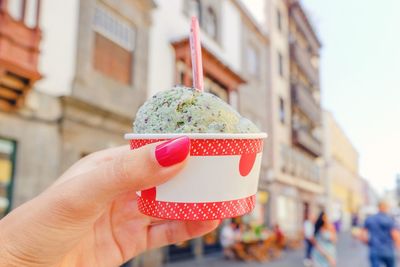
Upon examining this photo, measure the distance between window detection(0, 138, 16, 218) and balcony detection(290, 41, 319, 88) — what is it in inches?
796

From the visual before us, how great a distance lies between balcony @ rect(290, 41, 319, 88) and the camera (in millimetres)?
24677

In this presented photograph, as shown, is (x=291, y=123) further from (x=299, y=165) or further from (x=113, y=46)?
(x=113, y=46)

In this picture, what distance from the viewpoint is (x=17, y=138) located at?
24.5 ft

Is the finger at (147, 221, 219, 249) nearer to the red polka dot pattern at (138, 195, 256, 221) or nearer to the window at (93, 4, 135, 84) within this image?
the red polka dot pattern at (138, 195, 256, 221)

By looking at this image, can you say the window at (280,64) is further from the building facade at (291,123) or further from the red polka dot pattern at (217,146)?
the red polka dot pattern at (217,146)

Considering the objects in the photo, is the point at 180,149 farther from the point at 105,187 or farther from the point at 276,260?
the point at 276,260

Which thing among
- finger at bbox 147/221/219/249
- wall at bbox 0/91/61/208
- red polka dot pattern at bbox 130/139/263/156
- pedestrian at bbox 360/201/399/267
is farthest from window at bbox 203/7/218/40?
red polka dot pattern at bbox 130/139/263/156

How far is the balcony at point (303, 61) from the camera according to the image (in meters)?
24.7

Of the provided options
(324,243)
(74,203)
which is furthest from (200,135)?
(324,243)

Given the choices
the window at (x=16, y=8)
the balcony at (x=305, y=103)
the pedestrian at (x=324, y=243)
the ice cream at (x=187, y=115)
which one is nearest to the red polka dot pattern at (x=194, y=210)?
the ice cream at (x=187, y=115)

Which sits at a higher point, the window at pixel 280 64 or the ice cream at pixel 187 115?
the window at pixel 280 64

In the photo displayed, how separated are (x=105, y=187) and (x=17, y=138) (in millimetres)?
6995

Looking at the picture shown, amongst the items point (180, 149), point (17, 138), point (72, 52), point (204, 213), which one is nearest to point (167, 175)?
point (180, 149)

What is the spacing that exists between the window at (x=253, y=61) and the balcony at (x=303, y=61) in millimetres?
5767
